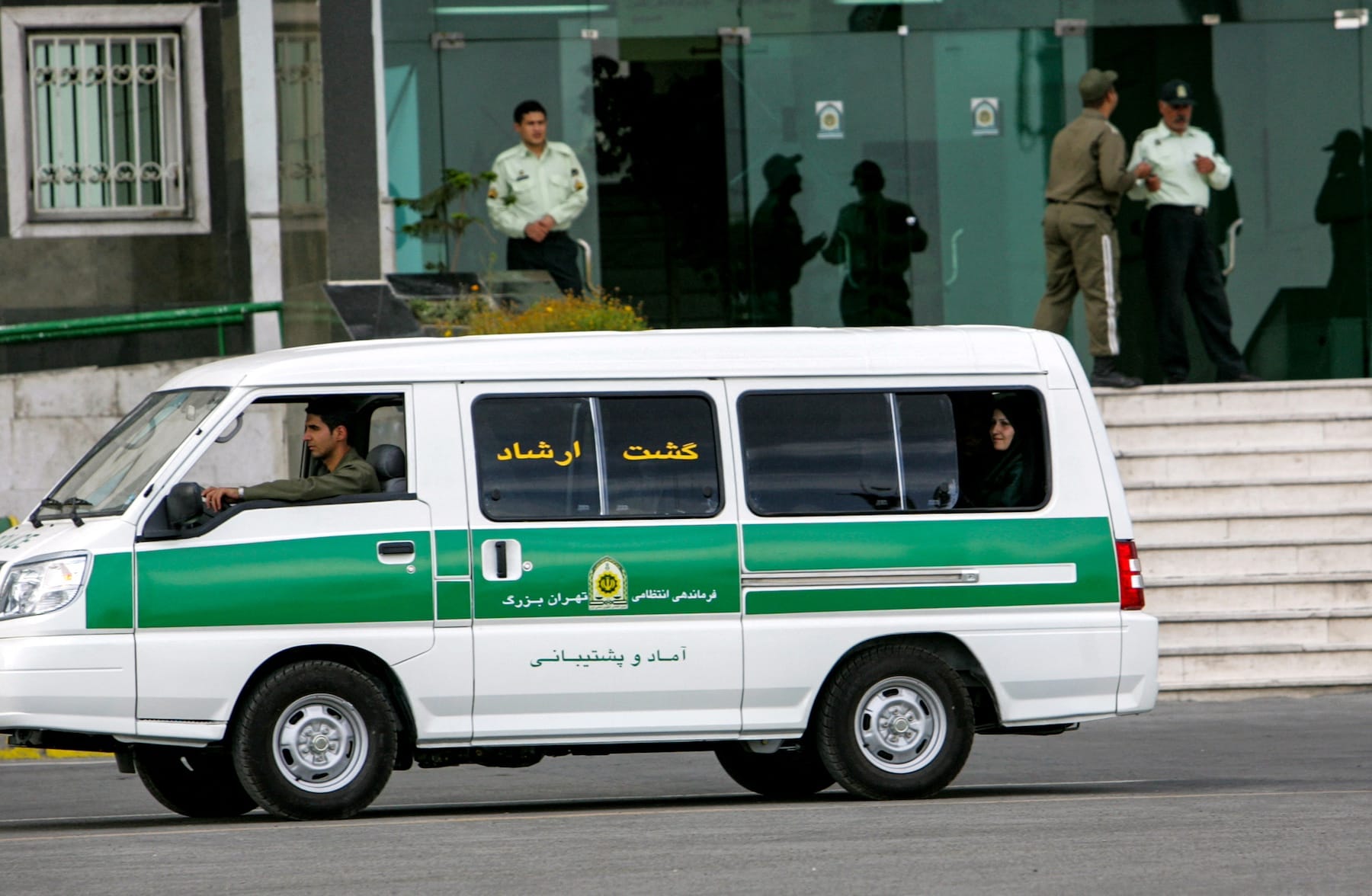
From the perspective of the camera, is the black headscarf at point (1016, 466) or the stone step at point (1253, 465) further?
the stone step at point (1253, 465)

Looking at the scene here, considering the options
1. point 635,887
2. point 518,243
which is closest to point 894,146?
point 518,243

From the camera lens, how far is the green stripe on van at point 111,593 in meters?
Answer: 9.47

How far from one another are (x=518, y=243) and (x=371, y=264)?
4.01ft

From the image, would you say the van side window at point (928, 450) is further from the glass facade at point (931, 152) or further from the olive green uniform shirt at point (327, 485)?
the glass facade at point (931, 152)

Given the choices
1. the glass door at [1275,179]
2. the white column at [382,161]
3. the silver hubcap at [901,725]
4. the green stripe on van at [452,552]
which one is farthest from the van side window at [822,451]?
the glass door at [1275,179]

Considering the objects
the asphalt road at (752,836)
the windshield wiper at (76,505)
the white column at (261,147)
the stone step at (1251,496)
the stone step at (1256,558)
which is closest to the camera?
the asphalt road at (752,836)

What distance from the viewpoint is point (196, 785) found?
10.6m

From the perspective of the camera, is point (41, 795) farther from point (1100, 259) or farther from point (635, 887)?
point (1100, 259)

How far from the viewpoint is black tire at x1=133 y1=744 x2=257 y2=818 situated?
1056 centimetres

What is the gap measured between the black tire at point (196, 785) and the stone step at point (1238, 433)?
8.51 m

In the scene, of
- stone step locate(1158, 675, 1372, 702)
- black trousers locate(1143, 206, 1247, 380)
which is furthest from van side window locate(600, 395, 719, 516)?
black trousers locate(1143, 206, 1247, 380)

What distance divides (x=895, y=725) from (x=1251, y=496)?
23.5 ft

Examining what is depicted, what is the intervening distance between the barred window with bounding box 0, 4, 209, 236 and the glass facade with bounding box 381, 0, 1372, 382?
11.8ft

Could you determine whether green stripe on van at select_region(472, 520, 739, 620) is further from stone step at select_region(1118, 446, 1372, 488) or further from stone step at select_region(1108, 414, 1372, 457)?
stone step at select_region(1108, 414, 1372, 457)
